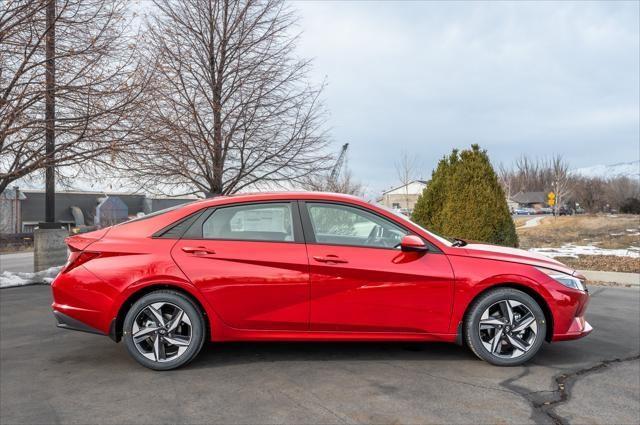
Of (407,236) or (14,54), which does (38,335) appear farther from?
(14,54)

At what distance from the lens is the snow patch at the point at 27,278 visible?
28.3 feet

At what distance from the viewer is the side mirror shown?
12.3 ft

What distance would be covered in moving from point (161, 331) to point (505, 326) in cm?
286

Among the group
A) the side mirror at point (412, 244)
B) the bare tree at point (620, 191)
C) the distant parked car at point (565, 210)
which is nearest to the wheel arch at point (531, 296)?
the side mirror at point (412, 244)

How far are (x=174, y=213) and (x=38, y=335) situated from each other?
7.98 feet

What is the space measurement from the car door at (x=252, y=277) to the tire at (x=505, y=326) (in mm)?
1431

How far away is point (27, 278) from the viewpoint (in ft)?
29.7

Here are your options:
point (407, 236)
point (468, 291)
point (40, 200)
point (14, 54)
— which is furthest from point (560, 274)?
point (40, 200)

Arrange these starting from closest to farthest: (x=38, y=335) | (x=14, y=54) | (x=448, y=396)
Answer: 1. (x=448, y=396)
2. (x=38, y=335)
3. (x=14, y=54)

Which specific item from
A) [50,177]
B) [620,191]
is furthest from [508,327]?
[620,191]

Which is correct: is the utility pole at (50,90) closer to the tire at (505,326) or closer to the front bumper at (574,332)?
the tire at (505,326)

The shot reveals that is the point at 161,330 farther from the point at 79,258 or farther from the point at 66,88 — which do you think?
the point at 66,88

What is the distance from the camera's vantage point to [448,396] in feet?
10.6

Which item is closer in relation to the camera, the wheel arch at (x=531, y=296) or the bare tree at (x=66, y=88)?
the wheel arch at (x=531, y=296)
